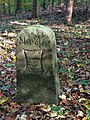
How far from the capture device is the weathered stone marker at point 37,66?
4.84 metres

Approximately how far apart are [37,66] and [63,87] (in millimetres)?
1399

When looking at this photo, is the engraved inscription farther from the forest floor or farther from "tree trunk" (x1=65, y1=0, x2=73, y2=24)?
"tree trunk" (x1=65, y1=0, x2=73, y2=24)

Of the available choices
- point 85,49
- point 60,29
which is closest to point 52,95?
point 85,49

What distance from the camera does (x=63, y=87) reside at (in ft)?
20.4

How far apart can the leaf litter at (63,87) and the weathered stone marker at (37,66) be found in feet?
0.78

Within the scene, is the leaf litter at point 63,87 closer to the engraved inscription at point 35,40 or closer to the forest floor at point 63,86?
the forest floor at point 63,86

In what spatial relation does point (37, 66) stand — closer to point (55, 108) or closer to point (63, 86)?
point (55, 108)

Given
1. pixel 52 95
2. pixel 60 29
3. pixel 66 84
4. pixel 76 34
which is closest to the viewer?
pixel 52 95

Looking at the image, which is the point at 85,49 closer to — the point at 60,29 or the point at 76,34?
the point at 76,34

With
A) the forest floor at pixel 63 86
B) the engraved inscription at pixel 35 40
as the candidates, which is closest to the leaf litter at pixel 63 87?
the forest floor at pixel 63 86

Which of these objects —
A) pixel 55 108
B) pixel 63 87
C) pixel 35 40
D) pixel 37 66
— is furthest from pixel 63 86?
pixel 35 40

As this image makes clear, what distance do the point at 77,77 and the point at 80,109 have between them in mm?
1780

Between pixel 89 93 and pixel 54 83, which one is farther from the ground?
pixel 54 83

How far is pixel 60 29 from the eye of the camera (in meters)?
12.9
